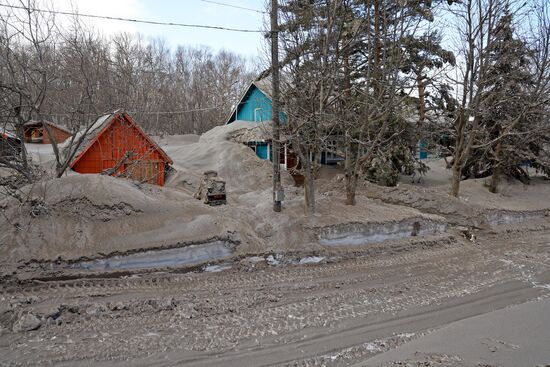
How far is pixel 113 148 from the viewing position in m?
16.6

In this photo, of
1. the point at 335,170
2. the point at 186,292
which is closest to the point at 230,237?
the point at 186,292

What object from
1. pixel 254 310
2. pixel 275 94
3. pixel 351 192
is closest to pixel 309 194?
pixel 351 192

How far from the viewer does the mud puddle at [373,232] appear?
10562mm

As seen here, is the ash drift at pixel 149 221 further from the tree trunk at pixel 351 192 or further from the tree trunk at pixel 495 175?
the tree trunk at pixel 495 175

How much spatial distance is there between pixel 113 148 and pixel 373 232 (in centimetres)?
1075

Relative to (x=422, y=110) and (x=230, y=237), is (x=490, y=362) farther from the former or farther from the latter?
(x=422, y=110)

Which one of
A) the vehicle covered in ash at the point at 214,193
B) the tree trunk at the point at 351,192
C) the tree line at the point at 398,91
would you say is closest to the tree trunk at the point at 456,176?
the tree line at the point at 398,91

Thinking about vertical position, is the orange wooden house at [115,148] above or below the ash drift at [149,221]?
above

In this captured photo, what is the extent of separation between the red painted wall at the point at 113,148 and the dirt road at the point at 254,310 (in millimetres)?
9316

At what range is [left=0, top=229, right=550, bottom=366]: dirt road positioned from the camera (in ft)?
17.4

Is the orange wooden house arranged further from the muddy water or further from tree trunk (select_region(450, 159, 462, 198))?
tree trunk (select_region(450, 159, 462, 198))

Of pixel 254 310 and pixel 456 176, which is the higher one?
pixel 456 176

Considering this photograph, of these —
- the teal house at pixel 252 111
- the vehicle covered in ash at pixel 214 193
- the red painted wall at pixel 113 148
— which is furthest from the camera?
the teal house at pixel 252 111

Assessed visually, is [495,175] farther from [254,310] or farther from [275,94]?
[254,310]
